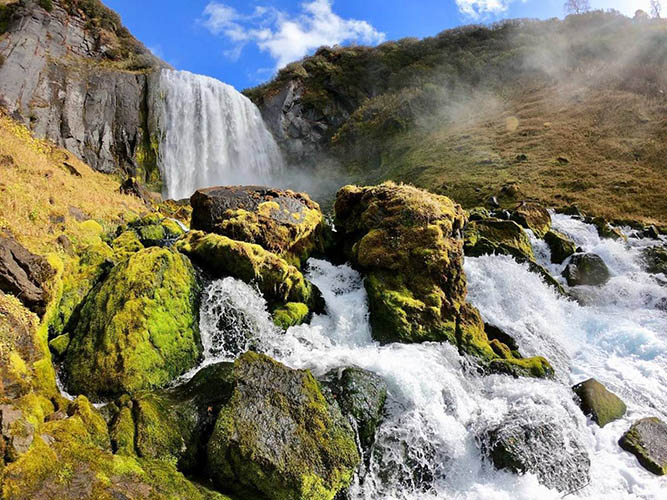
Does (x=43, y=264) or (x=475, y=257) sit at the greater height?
(x=43, y=264)

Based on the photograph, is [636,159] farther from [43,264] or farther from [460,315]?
[43,264]

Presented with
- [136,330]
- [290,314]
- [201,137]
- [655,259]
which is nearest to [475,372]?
[290,314]

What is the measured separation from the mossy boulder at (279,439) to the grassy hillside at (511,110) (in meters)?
23.5

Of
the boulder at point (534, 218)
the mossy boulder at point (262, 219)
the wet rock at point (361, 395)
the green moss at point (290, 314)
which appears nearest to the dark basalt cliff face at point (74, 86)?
the mossy boulder at point (262, 219)

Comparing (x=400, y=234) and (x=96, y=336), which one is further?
(x=400, y=234)

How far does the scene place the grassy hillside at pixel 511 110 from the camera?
28.0 m

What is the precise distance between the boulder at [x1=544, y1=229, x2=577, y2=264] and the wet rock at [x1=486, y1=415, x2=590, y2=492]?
41.6 feet

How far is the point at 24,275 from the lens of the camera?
22.3 feet

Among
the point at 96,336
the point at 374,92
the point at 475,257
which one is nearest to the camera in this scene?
the point at 96,336

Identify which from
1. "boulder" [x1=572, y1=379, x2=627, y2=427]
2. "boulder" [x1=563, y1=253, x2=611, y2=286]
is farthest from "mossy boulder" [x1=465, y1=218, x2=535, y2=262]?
"boulder" [x1=572, y1=379, x2=627, y2=427]

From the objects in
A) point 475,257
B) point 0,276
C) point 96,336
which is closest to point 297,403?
point 96,336

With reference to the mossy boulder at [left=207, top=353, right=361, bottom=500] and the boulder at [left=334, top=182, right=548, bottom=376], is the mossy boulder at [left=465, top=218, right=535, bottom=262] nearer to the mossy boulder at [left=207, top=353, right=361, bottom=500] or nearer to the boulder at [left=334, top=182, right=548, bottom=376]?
the boulder at [left=334, top=182, right=548, bottom=376]

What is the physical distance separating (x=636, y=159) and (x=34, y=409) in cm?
3706

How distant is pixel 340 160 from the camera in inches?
1709
